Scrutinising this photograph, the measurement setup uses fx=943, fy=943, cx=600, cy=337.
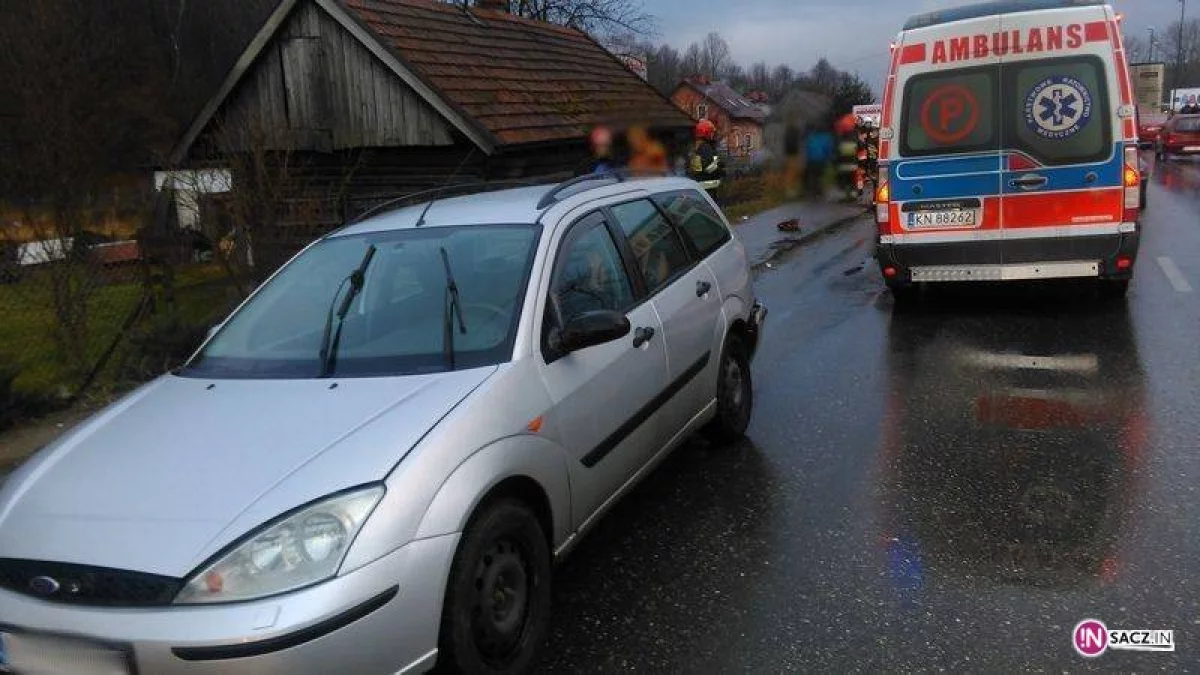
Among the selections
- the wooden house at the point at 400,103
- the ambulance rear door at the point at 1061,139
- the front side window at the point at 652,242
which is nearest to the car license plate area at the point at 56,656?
the front side window at the point at 652,242

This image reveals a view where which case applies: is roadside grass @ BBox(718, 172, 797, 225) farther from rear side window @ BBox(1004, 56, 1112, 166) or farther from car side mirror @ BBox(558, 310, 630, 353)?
car side mirror @ BBox(558, 310, 630, 353)

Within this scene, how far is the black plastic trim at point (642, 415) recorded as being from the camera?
12.2 ft

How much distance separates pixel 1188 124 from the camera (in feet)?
105

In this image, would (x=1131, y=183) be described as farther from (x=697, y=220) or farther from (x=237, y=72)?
(x=237, y=72)

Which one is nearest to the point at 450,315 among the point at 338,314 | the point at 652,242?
the point at 338,314

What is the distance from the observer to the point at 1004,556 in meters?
3.88

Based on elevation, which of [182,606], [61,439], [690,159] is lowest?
[182,606]

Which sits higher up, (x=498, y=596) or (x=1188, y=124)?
(x=1188, y=124)

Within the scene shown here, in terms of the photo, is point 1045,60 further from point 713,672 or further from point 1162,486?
point 713,672

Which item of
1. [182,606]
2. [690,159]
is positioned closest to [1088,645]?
[182,606]

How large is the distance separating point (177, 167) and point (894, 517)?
831cm

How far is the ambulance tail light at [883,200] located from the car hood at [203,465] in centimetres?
615

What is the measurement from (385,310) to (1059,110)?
6371 millimetres
